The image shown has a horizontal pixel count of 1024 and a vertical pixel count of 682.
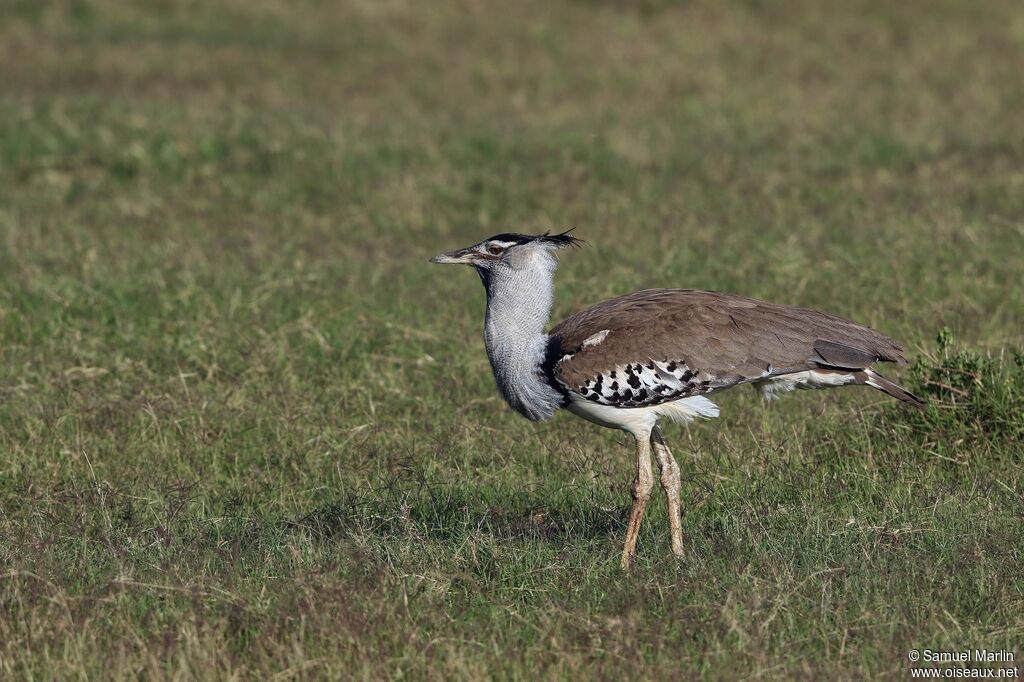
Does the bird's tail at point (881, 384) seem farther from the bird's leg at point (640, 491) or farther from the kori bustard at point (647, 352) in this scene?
the bird's leg at point (640, 491)

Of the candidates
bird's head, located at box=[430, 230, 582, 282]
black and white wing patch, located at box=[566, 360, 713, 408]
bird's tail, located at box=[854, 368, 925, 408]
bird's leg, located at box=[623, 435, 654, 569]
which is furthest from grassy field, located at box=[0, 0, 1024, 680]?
bird's head, located at box=[430, 230, 582, 282]

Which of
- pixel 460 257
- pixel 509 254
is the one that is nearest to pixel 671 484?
pixel 509 254

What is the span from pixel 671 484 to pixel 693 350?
1.89ft

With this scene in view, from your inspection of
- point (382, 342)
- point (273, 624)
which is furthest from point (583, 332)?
point (382, 342)

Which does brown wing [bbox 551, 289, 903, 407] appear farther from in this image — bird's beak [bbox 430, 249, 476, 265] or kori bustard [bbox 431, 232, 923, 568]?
bird's beak [bbox 430, 249, 476, 265]

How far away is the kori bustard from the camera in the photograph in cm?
570

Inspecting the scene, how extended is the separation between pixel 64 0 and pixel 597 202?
9.95 metres

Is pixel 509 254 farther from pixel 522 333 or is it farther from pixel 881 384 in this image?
pixel 881 384

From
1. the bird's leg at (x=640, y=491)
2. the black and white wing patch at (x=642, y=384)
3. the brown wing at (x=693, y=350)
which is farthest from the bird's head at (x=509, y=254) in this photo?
the bird's leg at (x=640, y=491)

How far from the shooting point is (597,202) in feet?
39.1

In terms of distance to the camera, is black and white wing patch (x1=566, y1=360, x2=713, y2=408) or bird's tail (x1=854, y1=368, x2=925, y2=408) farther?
bird's tail (x1=854, y1=368, x2=925, y2=408)

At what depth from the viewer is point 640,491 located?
5.74m

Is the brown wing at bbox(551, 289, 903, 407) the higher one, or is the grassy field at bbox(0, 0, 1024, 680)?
the brown wing at bbox(551, 289, 903, 407)

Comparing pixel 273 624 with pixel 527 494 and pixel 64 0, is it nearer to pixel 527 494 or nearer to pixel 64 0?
pixel 527 494
